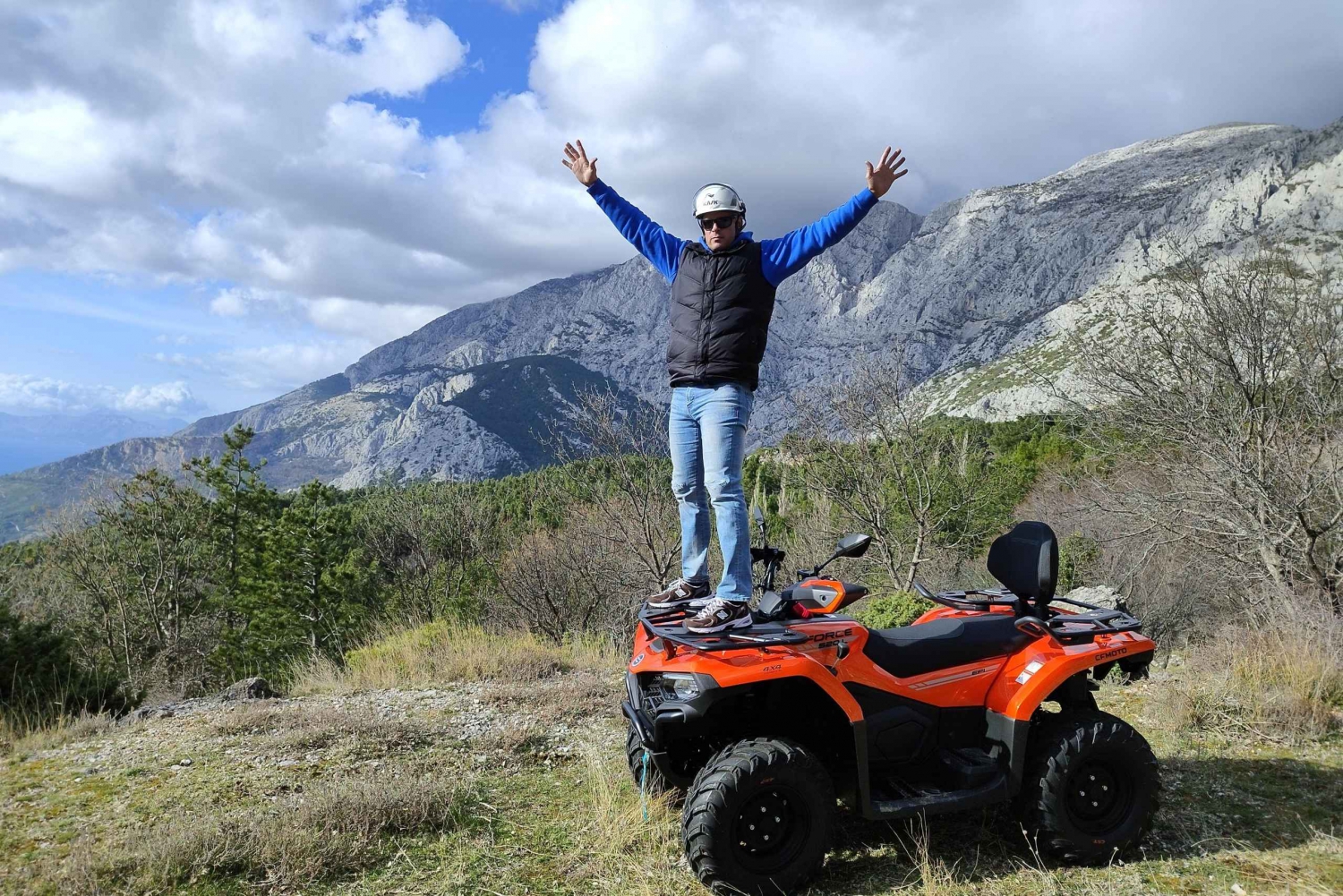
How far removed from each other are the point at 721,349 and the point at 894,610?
5792 mm

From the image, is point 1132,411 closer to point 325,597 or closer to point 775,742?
point 775,742

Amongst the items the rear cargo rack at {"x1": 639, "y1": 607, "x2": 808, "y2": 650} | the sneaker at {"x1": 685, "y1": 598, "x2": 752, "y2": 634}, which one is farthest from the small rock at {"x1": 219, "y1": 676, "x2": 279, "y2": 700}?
the sneaker at {"x1": 685, "y1": 598, "x2": 752, "y2": 634}

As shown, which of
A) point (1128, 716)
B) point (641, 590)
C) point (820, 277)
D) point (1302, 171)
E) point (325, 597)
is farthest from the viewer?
point (820, 277)

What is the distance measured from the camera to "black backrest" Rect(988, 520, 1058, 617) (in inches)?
146

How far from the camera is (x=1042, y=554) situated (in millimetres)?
3732

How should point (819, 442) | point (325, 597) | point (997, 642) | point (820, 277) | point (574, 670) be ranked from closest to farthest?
point (997, 642) < point (574, 670) < point (819, 442) < point (325, 597) < point (820, 277)

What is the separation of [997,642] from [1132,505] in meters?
8.97

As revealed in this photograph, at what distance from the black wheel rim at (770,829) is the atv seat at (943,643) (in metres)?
0.76

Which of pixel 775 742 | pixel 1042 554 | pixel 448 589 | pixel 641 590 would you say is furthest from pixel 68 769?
pixel 448 589

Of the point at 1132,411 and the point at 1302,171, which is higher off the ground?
the point at 1302,171

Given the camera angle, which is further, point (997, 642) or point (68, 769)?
point (68, 769)

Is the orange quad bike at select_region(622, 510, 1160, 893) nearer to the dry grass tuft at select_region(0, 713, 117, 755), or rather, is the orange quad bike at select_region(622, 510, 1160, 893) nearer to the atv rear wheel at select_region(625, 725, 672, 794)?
the atv rear wheel at select_region(625, 725, 672, 794)

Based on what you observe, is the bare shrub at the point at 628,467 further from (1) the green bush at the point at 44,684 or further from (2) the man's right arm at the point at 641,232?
(2) the man's right arm at the point at 641,232

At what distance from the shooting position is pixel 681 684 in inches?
128
